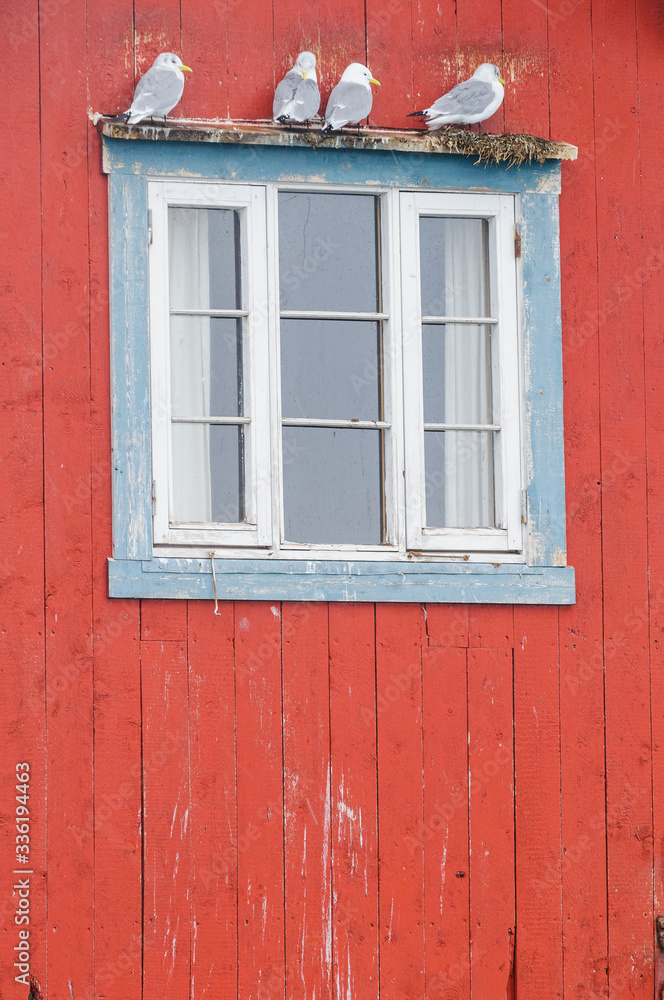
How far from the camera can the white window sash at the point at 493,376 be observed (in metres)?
4.75

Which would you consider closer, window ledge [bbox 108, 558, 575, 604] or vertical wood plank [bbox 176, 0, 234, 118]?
window ledge [bbox 108, 558, 575, 604]

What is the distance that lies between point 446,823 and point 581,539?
1.17 m

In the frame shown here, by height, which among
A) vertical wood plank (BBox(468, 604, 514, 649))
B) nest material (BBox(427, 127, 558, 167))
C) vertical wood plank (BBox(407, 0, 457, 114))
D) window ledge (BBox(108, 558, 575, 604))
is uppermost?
vertical wood plank (BBox(407, 0, 457, 114))

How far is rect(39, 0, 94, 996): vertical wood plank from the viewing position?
14.4 ft

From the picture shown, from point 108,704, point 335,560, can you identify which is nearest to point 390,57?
point 335,560

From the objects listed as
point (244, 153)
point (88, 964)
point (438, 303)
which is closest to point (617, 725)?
point (438, 303)

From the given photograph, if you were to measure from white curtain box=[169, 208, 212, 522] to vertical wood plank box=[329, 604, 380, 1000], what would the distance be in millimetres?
669

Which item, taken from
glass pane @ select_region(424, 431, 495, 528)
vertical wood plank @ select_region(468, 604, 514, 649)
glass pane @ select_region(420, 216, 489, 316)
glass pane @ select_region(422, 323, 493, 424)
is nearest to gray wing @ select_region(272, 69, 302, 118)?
glass pane @ select_region(420, 216, 489, 316)

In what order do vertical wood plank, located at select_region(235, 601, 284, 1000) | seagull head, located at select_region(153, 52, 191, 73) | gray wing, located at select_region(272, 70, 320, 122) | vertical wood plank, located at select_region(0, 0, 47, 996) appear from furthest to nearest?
gray wing, located at select_region(272, 70, 320, 122) → seagull head, located at select_region(153, 52, 191, 73) → vertical wood plank, located at select_region(235, 601, 284, 1000) → vertical wood plank, located at select_region(0, 0, 47, 996)

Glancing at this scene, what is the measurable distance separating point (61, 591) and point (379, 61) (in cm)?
233

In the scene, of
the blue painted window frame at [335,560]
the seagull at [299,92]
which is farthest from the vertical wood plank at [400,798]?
the seagull at [299,92]

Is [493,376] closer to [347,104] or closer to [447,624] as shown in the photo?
[447,624]

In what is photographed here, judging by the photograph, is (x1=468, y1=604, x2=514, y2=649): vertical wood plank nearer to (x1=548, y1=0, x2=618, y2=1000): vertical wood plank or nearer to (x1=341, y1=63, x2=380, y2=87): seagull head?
(x1=548, y1=0, x2=618, y2=1000): vertical wood plank

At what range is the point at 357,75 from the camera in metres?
4.70
